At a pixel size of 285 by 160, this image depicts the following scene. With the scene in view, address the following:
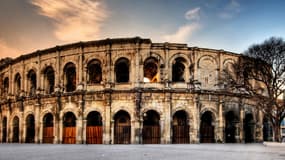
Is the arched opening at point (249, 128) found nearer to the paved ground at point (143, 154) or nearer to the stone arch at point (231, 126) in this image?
the stone arch at point (231, 126)

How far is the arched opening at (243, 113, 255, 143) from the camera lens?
2809cm

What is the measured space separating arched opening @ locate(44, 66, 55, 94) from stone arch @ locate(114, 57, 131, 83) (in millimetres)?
6433

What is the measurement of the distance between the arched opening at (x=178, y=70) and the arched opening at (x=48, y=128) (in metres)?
11.4

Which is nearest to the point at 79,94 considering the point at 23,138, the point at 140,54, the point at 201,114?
the point at 140,54

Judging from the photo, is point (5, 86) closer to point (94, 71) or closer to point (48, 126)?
point (48, 126)

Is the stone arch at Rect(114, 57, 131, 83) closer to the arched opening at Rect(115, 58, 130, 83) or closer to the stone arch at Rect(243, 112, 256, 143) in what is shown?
the arched opening at Rect(115, 58, 130, 83)

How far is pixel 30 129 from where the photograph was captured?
29.2 meters

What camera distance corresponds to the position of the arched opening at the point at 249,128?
28087 mm

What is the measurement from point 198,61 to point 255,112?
7712mm

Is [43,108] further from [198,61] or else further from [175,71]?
[198,61]

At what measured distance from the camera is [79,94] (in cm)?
2527

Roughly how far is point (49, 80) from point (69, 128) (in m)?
5.63

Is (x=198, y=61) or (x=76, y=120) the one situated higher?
(x=198, y=61)

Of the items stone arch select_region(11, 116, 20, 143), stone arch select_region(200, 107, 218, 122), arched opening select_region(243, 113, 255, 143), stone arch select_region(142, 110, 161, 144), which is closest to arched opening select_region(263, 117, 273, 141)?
arched opening select_region(243, 113, 255, 143)
